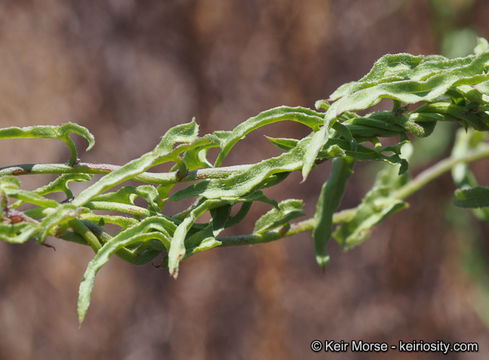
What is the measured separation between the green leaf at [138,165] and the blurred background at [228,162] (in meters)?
1.77

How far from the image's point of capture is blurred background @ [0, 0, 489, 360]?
208cm

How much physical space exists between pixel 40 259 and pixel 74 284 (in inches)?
6.3

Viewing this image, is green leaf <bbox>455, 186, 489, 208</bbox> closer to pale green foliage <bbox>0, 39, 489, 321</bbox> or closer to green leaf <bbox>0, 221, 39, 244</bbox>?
pale green foliage <bbox>0, 39, 489, 321</bbox>

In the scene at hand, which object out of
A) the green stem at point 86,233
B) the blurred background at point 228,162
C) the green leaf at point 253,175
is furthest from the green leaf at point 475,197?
the blurred background at point 228,162

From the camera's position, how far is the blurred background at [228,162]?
208cm

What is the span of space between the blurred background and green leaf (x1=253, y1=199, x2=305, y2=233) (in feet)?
5.55

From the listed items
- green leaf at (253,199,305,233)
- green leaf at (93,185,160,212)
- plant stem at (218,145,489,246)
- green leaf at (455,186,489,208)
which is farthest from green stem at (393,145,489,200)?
green leaf at (93,185,160,212)

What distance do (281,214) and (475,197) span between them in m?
0.19

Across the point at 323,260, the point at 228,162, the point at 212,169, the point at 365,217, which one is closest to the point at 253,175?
the point at 212,169

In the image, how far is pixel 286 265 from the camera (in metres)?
2.20

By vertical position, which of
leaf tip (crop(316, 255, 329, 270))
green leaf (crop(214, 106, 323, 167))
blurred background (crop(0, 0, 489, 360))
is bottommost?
leaf tip (crop(316, 255, 329, 270))

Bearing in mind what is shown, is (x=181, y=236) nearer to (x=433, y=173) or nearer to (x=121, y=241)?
(x=121, y=241)

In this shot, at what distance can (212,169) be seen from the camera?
37 cm

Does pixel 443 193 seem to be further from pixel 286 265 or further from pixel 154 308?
pixel 154 308
